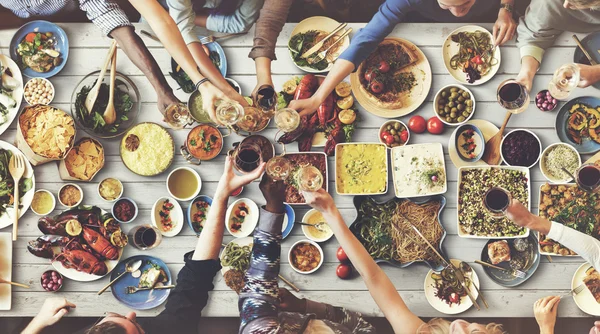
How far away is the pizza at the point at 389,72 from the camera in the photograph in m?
3.11

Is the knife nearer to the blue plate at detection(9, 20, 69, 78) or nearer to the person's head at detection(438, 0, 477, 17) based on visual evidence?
the person's head at detection(438, 0, 477, 17)

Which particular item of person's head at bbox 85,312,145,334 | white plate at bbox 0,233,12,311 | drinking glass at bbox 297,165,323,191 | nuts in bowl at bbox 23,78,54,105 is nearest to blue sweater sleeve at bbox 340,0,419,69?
drinking glass at bbox 297,165,323,191

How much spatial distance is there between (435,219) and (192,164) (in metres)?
1.64

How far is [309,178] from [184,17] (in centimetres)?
128

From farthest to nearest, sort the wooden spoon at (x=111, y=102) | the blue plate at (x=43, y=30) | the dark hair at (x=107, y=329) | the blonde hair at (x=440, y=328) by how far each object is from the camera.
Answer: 1. the blue plate at (x=43, y=30)
2. the wooden spoon at (x=111, y=102)
3. the blonde hair at (x=440, y=328)
4. the dark hair at (x=107, y=329)

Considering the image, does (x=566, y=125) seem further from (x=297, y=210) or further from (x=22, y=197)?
(x=22, y=197)

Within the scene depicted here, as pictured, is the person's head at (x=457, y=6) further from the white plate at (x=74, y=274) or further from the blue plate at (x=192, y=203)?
the white plate at (x=74, y=274)

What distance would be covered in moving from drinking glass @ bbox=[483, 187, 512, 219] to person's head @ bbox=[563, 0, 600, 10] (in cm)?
119

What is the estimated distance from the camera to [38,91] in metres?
3.13

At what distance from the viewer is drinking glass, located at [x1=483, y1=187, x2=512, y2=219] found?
291cm

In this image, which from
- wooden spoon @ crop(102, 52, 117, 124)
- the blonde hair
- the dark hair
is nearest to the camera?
the dark hair

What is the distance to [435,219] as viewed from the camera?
10.3 ft

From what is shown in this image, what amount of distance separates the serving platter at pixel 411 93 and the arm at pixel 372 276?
0.70m

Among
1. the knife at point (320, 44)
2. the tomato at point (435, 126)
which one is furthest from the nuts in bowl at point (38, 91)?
the tomato at point (435, 126)
